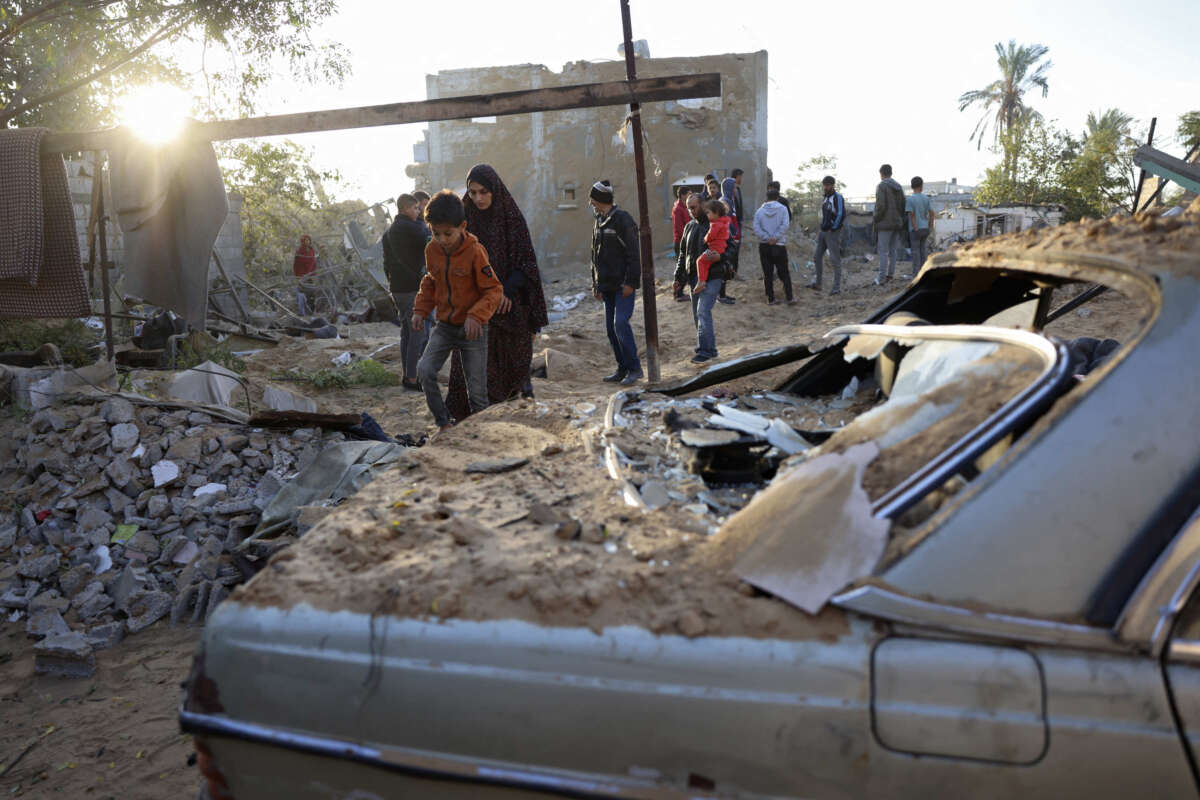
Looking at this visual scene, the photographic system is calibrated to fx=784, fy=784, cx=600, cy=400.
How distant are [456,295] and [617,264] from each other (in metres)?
2.36

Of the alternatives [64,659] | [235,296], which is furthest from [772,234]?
[64,659]

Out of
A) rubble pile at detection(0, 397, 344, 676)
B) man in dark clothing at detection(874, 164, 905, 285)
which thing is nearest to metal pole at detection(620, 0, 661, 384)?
rubble pile at detection(0, 397, 344, 676)

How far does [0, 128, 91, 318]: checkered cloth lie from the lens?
5.20 metres

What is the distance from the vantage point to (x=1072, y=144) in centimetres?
3384

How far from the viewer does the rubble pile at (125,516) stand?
155 inches

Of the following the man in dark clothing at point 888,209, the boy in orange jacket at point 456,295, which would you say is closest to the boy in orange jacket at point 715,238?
the boy in orange jacket at point 456,295

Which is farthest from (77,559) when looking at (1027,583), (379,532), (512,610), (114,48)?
(114,48)

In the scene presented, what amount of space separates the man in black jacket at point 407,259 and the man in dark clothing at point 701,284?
2689 mm

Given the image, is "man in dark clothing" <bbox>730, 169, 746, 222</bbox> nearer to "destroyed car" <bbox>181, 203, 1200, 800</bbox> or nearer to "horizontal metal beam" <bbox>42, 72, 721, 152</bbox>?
"horizontal metal beam" <bbox>42, 72, 721, 152</bbox>

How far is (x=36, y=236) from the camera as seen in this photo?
207 inches

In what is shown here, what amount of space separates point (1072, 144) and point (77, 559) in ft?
129

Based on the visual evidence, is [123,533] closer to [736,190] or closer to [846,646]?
[846,646]

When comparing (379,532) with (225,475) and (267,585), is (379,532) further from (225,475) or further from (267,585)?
(225,475)

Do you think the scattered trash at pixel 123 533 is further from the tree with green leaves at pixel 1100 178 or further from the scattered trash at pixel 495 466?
the tree with green leaves at pixel 1100 178
